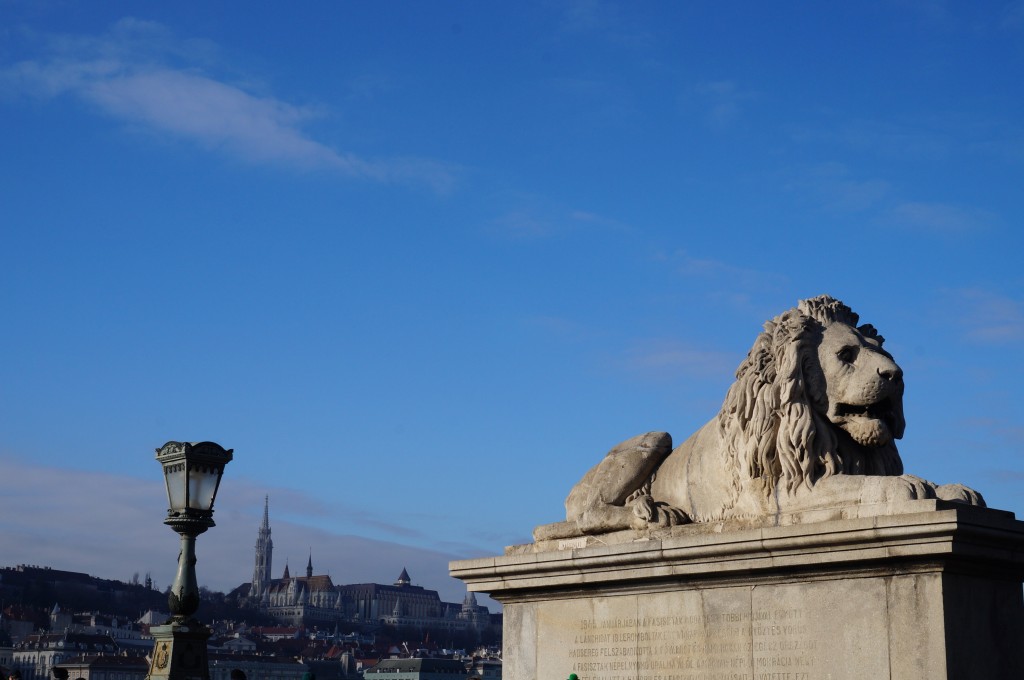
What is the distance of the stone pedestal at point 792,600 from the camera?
7.78 m

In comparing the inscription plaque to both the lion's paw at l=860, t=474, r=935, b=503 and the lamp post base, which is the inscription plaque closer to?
the lion's paw at l=860, t=474, r=935, b=503

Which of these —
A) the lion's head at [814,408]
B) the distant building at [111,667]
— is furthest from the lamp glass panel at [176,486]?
the distant building at [111,667]

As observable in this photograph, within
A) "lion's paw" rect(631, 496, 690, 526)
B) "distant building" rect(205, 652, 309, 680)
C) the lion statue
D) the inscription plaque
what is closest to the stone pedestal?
the inscription plaque

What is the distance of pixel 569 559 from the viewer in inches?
380

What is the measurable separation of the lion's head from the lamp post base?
15.4 ft

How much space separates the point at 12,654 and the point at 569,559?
533 feet

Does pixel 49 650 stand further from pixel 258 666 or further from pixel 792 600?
pixel 792 600

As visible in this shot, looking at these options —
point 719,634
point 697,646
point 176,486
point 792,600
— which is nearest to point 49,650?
point 176,486

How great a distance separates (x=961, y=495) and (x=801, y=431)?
1046 mm

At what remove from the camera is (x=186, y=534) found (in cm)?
1147

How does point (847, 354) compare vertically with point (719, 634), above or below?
above

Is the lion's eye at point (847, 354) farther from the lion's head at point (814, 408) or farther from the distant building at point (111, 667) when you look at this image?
the distant building at point (111, 667)

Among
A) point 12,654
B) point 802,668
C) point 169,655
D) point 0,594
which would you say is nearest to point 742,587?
point 802,668

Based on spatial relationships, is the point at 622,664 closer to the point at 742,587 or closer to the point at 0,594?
the point at 742,587
